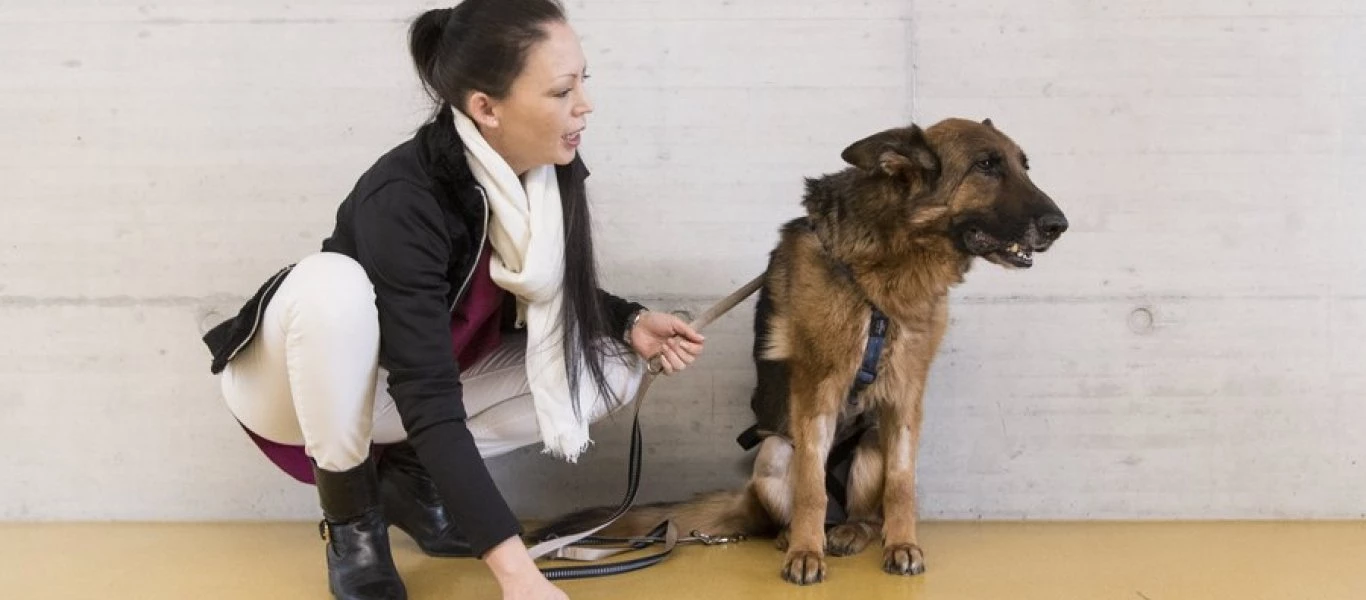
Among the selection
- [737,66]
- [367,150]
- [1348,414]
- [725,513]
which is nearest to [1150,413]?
[1348,414]

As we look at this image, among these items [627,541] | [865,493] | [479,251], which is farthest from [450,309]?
[865,493]

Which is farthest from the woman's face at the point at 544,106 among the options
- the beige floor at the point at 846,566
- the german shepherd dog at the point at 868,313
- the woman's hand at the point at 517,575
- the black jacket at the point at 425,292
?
the beige floor at the point at 846,566

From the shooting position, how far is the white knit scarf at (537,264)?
8.28 feet

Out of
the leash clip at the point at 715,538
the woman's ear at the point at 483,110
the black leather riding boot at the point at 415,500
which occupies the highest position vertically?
the woman's ear at the point at 483,110

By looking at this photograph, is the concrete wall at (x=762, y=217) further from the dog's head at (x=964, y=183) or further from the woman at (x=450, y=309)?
the woman at (x=450, y=309)

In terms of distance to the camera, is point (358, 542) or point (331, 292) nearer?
point (331, 292)

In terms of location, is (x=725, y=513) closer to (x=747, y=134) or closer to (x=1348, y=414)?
(x=747, y=134)

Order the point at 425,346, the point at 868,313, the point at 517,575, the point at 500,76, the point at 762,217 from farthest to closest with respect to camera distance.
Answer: the point at 762,217 → the point at 868,313 → the point at 500,76 → the point at 425,346 → the point at 517,575

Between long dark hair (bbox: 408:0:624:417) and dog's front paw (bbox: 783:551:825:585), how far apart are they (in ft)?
1.97

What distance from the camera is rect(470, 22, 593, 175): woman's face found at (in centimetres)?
243

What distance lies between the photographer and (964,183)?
2.75 meters

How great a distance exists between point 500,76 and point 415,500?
1.12 m

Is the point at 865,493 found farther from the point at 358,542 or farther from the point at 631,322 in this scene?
the point at 358,542

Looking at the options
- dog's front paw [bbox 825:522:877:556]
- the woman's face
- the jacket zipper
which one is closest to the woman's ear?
the woman's face
